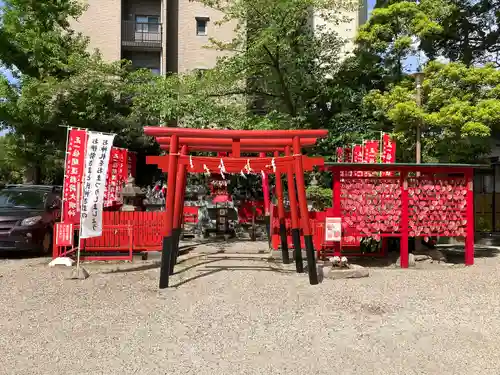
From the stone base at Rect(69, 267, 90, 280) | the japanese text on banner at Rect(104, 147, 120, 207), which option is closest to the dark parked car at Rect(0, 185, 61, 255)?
the japanese text on banner at Rect(104, 147, 120, 207)

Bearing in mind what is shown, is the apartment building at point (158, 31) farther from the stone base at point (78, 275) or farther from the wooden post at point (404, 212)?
the stone base at point (78, 275)

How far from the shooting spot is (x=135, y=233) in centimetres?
1132

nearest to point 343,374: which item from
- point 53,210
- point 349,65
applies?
point 53,210

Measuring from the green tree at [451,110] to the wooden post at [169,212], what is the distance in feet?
23.6

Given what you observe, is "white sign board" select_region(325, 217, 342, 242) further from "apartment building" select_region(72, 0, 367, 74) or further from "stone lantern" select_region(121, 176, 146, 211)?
"apartment building" select_region(72, 0, 367, 74)

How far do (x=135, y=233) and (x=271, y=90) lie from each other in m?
9.24

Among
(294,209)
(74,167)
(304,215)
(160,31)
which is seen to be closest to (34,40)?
(74,167)

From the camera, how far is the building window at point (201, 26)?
1171 inches

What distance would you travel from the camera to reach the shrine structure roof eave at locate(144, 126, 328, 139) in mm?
8344

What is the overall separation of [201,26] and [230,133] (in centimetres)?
2329

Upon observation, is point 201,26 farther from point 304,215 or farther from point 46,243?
point 304,215

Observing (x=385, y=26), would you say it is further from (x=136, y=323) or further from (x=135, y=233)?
(x=136, y=323)

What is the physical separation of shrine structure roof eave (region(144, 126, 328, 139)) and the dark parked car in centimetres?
496

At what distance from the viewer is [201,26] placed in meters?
29.9
